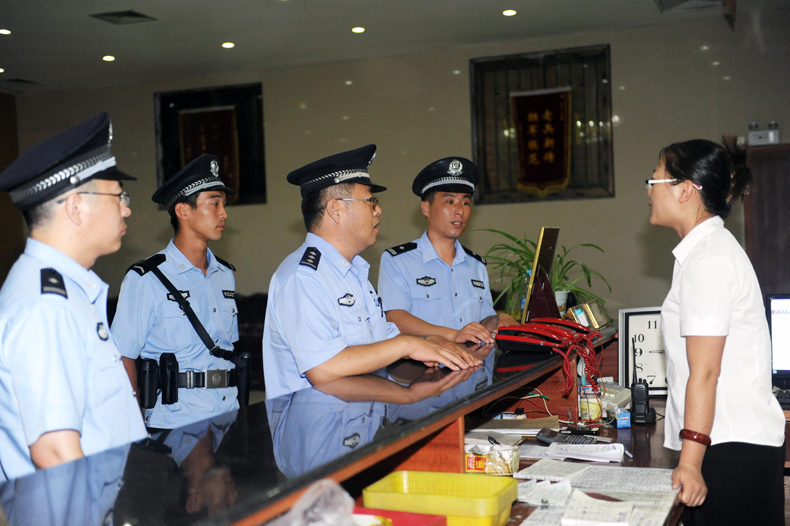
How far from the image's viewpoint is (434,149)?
6641 mm

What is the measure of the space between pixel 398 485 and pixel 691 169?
107 cm

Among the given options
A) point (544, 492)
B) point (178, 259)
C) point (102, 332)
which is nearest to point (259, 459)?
point (102, 332)

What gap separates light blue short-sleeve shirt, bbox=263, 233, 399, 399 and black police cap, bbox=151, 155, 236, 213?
1172mm

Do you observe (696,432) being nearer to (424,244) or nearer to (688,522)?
(688,522)

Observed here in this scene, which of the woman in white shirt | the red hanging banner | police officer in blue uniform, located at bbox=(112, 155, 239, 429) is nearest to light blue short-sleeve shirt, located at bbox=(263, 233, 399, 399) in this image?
the woman in white shirt

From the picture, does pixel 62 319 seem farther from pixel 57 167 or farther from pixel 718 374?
pixel 718 374

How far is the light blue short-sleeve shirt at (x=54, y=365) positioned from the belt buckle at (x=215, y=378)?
5.11 ft

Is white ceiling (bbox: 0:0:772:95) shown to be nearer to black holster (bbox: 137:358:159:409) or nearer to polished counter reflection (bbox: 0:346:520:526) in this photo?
black holster (bbox: 137:358:159:409)

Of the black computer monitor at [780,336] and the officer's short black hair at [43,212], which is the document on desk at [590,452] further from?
the officer's short black hair at [43,212]

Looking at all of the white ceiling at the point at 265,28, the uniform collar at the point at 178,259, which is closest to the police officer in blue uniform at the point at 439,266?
the uniform collar at the point at 178,259

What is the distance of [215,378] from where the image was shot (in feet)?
9.80

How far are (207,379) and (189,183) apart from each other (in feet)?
2.91

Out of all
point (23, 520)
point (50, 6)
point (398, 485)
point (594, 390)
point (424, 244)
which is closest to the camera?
point (23, 520)

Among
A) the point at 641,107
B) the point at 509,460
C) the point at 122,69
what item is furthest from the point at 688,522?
the point at 122,69
